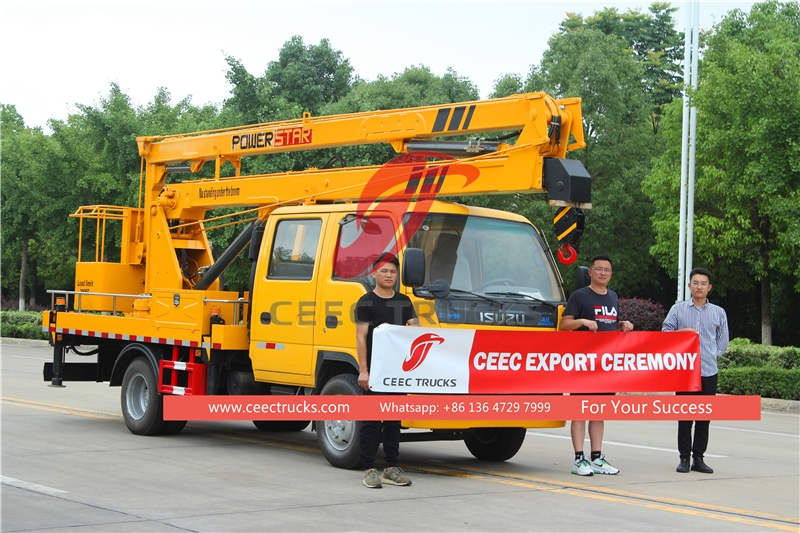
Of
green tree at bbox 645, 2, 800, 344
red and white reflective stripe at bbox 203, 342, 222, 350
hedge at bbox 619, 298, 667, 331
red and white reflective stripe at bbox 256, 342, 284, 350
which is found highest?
green tree at bbox 645, 2, 800, 344

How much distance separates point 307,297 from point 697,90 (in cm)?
1743

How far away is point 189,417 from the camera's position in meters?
10.7

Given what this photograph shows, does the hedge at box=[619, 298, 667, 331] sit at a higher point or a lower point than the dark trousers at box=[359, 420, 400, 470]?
higher

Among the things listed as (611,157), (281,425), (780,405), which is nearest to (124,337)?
(281,425)

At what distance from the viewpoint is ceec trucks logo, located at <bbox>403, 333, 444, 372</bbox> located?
8930mm

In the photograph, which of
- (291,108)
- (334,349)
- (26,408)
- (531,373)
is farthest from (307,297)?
(291,108)

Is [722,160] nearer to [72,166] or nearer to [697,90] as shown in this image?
[697,90]

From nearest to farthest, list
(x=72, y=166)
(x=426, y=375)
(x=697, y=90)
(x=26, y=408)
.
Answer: (x=426, y=375)
(x=26, y=408)
(x=697, y=90)
(x=72, y=166)

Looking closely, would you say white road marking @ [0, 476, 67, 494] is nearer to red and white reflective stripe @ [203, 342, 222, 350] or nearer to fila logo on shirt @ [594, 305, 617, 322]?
red and white reflective stripe @ [203, 342, 222, 350]

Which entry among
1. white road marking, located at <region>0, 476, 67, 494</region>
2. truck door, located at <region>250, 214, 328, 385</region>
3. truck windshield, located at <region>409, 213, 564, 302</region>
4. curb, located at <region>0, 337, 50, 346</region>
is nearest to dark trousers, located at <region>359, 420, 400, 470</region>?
truck door, located at <region>250, 214, 328, 385</region>

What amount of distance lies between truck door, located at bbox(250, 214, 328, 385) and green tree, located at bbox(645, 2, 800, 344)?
15.7 meters

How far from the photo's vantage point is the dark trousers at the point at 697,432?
32.6ft

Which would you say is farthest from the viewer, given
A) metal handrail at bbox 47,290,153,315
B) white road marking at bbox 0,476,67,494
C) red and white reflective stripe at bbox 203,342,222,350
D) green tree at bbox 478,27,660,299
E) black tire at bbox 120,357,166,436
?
green tree at bbox 478,27,660,299

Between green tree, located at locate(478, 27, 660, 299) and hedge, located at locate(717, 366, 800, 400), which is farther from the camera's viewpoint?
green tree, located at locate(478, 27, 660, 299)
